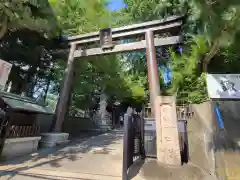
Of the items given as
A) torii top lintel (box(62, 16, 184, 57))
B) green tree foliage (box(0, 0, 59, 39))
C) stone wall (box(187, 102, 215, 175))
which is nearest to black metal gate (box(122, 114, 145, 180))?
stone wall (box(187, 102, 215, 175))

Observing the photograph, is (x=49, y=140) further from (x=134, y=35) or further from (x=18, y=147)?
(x=134, y=35)

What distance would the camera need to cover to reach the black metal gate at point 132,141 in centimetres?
372

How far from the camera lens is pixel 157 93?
6570 millimetres

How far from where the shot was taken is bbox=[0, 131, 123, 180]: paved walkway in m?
3.74

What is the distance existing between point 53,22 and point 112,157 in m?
5.69

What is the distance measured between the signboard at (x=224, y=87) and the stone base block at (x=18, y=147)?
19.3ft

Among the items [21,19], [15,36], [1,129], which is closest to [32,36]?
[15,36]

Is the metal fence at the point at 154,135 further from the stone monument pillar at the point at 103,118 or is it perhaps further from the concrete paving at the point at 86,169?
the stone monument pillar at the point at 103,118

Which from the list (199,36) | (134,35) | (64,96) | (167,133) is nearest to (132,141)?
(167,133)

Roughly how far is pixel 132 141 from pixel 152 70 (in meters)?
3.73

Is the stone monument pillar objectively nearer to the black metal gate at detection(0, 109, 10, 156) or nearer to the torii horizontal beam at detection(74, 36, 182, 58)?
the torii horizontal beam at detection(74, 36, 182, 58)

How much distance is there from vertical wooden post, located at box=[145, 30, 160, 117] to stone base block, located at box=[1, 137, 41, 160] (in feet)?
15.2

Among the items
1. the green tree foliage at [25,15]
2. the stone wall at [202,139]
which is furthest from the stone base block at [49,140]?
the stone wall at [202,139]

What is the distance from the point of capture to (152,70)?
707 centimetres
